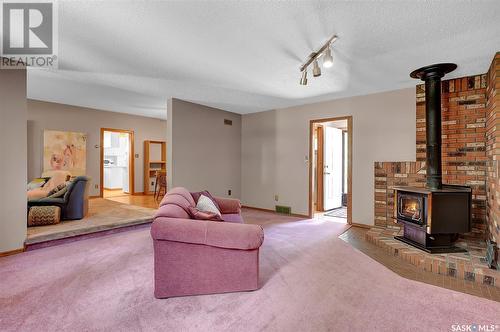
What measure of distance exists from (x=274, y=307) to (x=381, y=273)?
53.2 inches

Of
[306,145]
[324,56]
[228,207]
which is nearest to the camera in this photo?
[324,56]

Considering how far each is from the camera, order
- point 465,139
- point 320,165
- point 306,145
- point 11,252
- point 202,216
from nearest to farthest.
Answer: point 202,216, point 11,252, point 465,139, point 306,145, point 320,165

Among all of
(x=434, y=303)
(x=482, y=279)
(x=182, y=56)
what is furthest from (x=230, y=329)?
(x=182, y=56)

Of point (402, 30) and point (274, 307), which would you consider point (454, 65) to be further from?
point (274, 307)

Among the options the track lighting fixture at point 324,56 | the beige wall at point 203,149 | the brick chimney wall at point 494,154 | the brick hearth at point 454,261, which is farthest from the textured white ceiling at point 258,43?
the brick hearth at point 454,261

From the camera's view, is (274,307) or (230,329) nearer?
(230,329)

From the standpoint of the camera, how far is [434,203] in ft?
9.43

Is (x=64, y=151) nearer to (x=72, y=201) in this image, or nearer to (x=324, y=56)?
(x=72, y=201)

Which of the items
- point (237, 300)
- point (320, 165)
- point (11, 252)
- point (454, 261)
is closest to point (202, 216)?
point (237, 300)

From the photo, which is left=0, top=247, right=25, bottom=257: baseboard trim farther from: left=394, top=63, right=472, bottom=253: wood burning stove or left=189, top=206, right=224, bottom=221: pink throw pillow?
left=394, top=63, right=472, bottom=253: wood burning stove

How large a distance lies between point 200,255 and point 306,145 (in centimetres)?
376

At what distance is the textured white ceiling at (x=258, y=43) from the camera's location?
198 cm

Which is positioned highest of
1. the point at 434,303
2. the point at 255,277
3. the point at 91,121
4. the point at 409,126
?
the point at 91,121

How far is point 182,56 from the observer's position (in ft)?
9.48
